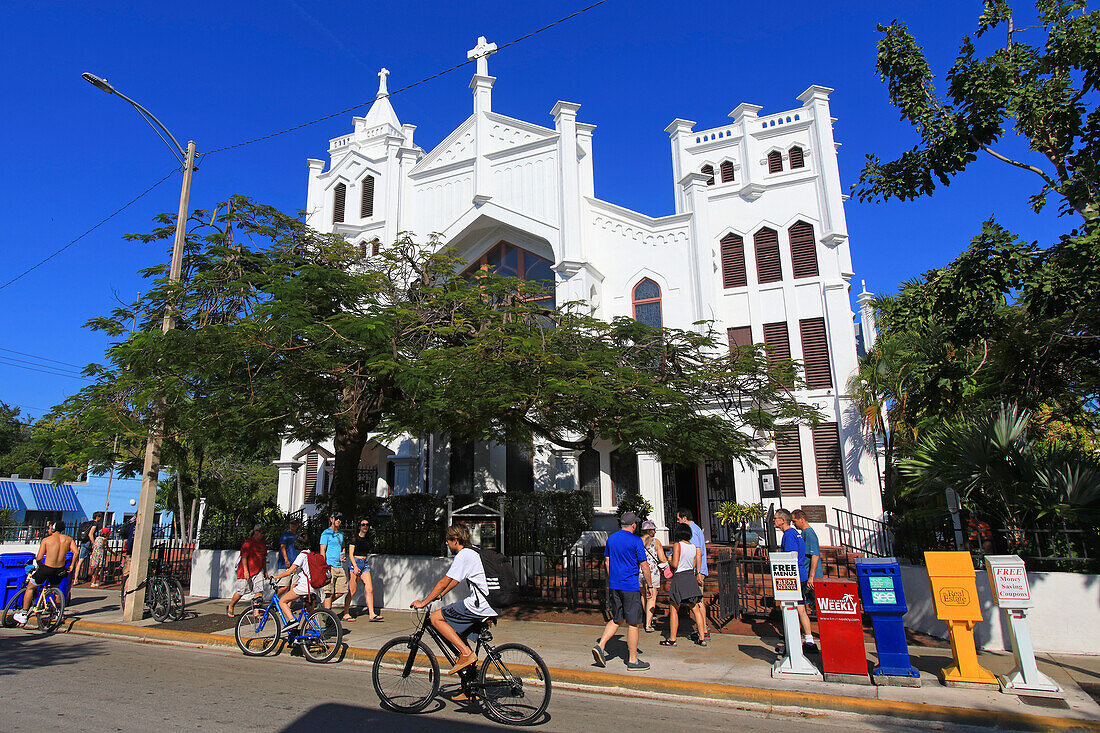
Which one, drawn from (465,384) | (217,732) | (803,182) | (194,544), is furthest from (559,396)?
(803,182)

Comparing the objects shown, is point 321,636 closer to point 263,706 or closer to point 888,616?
point 263,706

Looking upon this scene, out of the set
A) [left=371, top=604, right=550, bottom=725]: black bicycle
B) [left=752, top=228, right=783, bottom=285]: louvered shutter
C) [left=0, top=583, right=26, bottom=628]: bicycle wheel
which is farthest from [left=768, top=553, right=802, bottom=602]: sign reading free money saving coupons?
[left=752, top=228, right=783, bottom=285]: louvered shutter

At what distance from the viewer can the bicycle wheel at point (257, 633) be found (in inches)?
376

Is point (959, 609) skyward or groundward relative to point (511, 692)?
skyward

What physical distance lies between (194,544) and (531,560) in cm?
882

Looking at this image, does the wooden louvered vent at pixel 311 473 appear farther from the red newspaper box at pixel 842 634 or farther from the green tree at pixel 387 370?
the red newspaper box at pixel 842 634

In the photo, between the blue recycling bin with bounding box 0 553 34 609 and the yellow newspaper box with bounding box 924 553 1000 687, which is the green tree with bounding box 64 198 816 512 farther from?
the yellow newspaper box with bounding box 924 553 1000 687

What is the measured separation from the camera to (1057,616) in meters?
9.05

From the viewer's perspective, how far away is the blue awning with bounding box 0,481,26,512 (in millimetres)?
34562

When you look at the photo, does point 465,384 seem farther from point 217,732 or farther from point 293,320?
point 217,732

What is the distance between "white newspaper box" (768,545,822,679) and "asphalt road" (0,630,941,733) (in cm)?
111

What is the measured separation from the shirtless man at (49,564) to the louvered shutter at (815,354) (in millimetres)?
18491

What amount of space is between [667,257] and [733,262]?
2215mm

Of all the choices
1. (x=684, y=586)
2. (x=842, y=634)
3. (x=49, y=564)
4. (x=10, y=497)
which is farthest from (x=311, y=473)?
(x=10, y=497)
